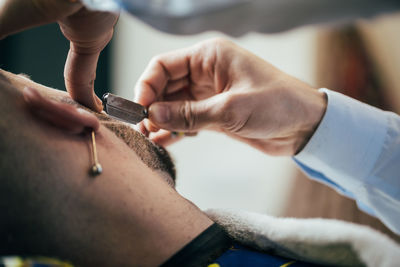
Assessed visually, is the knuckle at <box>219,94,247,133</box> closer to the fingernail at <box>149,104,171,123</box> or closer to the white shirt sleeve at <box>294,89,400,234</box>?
the fingernail at <box>149,104,171,123</box>

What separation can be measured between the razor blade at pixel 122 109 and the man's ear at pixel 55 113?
0.48ft

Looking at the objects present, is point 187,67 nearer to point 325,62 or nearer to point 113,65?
point 113,65

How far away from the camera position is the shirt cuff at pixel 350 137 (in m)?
0.78

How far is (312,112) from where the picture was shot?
78 cm

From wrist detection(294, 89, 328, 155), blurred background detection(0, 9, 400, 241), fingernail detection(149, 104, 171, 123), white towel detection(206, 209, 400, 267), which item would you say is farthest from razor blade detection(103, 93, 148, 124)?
blurred background detection(0, 9, 400, 241)

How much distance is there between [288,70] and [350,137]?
1054 mm

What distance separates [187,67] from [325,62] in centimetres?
108

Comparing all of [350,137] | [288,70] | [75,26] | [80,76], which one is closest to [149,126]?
[80,76]

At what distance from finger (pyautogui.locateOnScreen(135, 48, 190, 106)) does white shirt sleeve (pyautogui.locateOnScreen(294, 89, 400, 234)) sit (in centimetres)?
34

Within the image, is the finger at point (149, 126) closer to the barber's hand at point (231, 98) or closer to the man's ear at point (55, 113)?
the barber's hand at point (231, 98)

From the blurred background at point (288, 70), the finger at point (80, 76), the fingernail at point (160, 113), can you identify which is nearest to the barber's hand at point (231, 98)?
the fingernail at point (160, 113)

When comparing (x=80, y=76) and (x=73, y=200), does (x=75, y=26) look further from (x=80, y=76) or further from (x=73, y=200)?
(x=73, y=200)

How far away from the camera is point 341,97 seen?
2.63 ft

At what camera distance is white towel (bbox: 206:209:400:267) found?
0.50 m
